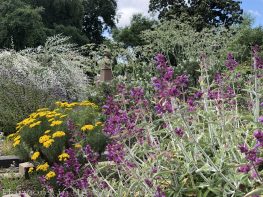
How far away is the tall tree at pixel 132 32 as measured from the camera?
4106 cm

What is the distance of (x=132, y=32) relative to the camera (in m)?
41.8

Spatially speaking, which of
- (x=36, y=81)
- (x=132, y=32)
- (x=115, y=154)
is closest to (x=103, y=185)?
(x=115, y=154)

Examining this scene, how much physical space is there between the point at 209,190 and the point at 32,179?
4.07 metres

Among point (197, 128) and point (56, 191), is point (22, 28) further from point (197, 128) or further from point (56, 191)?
point (197, 128)

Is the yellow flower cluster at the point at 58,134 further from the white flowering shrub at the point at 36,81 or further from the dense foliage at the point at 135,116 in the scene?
the white flowering shrub at the point at 36,81

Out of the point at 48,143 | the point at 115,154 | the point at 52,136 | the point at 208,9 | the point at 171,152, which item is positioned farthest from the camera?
the point at 208,9

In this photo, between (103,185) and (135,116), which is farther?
(135,116)

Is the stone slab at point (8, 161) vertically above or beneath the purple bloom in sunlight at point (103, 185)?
beneath

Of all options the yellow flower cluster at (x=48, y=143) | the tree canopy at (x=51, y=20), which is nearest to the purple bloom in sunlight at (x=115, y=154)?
the yellow flower cluster at (x=48, y=143)

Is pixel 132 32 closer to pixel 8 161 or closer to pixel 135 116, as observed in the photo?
pixel 8 161

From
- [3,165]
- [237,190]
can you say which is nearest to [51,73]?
[3,165]

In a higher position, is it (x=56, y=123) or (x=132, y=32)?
(x=132, y=32)

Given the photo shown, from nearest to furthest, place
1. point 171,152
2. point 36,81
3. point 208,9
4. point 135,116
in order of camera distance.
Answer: point 171,152
point 135,116
point 36,81
point 208,9

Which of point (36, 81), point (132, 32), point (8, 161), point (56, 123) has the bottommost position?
point (8, 161)
